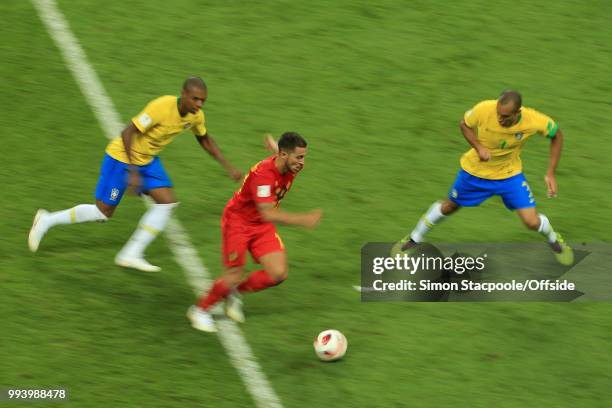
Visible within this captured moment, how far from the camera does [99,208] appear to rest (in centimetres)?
1168

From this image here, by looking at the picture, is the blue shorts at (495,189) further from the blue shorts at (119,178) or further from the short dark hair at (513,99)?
the blue shorts at (119,178)

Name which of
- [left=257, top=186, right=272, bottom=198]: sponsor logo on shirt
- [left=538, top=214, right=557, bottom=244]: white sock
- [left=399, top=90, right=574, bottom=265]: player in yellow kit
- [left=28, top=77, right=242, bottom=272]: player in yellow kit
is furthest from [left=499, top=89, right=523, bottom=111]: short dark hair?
[left=28, top=77, right=242, bottom=272]: player in yellow kit

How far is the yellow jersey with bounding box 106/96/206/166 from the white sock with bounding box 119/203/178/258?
0.51 metres

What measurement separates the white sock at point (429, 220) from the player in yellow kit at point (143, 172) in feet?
7.02

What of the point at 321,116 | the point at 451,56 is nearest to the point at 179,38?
the point at 321,116

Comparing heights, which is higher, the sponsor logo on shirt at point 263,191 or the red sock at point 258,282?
the sponsor logo on shirt at point 263,191

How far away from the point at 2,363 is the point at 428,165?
6.15m

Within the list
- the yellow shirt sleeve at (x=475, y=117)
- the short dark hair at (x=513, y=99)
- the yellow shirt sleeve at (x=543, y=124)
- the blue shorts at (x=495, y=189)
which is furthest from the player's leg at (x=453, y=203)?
the short dark hair at (x=513, y=99)

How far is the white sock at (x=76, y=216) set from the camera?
11695 mm

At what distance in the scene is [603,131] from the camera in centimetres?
1491

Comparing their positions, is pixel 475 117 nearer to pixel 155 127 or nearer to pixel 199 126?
pixel 199 126

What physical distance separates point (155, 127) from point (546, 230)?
168 inches

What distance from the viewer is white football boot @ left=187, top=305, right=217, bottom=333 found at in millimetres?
10859

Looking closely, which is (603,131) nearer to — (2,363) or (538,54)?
(538,54)
